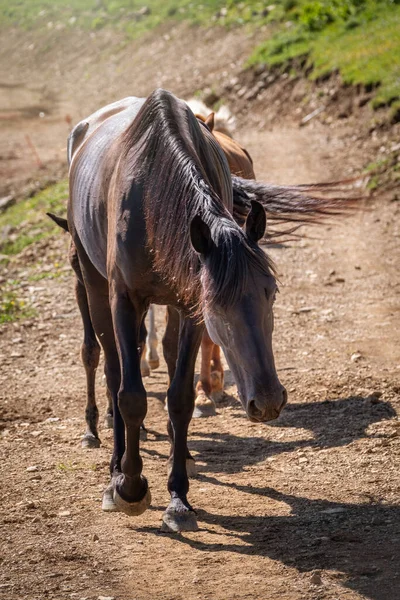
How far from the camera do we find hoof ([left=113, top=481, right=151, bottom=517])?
189 inches

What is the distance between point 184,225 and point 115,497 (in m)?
1.53

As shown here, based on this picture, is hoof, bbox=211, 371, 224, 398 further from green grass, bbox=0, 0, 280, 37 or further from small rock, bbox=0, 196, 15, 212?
green grass, bbox=0, 0, 280, 37

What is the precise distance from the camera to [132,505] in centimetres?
479

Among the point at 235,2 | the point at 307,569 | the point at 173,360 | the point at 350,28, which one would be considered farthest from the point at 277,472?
the point at 235,2

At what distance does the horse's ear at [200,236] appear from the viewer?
160 inches

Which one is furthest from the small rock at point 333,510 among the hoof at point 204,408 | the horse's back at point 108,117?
the horse's back at point 108,117

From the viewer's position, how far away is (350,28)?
21375 millimetres

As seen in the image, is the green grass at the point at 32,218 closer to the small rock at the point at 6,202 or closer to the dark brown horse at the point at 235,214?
the small rock at the point at 6,202

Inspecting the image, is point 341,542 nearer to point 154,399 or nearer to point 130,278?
point 130,278

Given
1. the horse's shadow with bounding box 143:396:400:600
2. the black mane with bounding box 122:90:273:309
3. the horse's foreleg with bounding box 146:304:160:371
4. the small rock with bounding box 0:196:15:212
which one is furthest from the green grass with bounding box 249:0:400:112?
the black mane with bounding box 122:90:273:309

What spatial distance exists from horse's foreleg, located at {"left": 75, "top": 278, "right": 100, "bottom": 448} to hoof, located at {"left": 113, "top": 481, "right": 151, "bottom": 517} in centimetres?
132

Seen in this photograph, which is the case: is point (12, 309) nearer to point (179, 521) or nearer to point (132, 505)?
point (132, 505)

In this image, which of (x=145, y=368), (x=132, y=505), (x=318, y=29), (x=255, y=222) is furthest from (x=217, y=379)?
(x=318, y=29)

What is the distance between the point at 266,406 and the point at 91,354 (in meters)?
2.75
